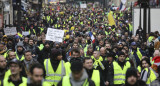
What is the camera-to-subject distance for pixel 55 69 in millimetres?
8492

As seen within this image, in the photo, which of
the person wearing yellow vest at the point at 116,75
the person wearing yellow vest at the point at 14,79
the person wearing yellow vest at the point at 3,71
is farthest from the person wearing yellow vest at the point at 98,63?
the person wearing yellow vest at the point at 14,79

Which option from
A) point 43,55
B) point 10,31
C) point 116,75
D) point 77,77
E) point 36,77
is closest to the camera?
point 36,77

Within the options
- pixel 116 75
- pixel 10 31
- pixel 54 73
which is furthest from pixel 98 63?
pixel 10 31

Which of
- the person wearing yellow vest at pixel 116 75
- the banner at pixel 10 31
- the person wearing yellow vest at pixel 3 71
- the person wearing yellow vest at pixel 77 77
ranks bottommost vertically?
the person wearing yellow vest at pixel 116 75

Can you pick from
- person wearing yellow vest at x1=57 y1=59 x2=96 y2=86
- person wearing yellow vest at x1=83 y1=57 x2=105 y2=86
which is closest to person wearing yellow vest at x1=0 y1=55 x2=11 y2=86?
person wearing yellow vest at x1=83 y1=57 x2=105 y2=86

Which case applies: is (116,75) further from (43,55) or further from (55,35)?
(55,35)

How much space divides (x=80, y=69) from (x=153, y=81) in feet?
9.00

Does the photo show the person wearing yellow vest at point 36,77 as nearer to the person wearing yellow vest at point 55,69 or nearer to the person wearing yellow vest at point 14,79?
the person wearing yellow vest at point 14,79

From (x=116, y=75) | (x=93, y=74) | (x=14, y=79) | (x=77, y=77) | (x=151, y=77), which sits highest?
(x=77, y=77)

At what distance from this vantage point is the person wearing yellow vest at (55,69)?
27.8 ft

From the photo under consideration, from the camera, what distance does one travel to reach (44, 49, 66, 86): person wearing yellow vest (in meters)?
8.48

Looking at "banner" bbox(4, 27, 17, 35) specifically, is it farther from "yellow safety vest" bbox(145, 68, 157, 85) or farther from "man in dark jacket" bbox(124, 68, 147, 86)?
"man in dark jacket" bbox(124, 68, 147, 86)

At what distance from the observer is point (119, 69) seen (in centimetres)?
930

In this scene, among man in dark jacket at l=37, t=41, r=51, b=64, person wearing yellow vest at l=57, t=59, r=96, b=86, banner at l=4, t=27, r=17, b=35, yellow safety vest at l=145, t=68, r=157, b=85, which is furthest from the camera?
banner at l=4, t=27, r=17, b=35
